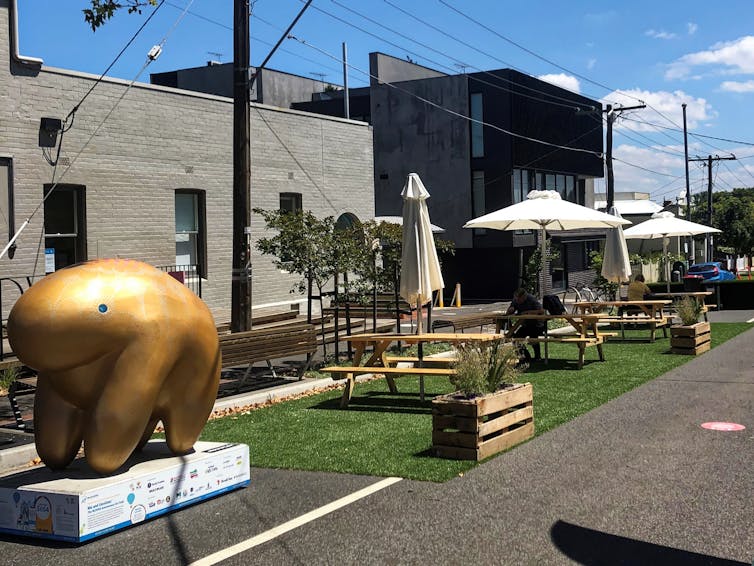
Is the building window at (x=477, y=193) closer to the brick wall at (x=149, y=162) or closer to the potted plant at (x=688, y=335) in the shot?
the brick wall at (x=149, y=162)

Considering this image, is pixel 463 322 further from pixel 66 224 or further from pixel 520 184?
pixel 520 184

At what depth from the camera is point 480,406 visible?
7.82 m

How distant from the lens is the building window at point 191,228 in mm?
18625

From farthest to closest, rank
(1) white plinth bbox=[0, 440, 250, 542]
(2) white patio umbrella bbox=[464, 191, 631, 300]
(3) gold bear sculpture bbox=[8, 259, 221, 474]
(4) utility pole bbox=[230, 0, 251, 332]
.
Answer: (2) white patio umbrella bbox=[464, 191, 631, 300] < (4) utility pole bbox=[230, 0, 251, 332] < (3) gold bear sculpture bbox=[8, 259, 221, 474] < (1) white plinth bbox=[0, 440, 250, 542]

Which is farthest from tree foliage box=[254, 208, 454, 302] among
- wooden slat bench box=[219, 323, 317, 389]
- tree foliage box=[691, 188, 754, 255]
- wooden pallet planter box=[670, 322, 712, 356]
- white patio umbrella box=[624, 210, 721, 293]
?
tree foliage box=[691, 188, 754, 255]

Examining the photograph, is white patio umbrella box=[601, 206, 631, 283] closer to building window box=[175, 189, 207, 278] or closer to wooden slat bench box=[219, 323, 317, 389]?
building window box=[175, 189, 207, 278]

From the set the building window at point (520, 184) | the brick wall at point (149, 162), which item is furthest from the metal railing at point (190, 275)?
the building window at point (520, 184)

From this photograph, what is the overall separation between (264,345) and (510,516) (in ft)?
20.4

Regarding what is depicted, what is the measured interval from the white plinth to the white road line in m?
0.93

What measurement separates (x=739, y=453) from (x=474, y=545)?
3466mm

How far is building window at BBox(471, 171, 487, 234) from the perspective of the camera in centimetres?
3844

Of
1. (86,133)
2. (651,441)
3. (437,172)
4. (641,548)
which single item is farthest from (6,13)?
(437,172)

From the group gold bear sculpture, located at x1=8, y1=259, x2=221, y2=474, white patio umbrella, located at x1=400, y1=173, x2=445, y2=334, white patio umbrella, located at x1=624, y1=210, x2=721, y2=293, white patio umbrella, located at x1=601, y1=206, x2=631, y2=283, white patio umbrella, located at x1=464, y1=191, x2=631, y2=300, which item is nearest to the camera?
gold bear sculpture, located at x1=8, y1=259, x2=221, y2=474

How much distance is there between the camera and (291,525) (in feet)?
19.9
